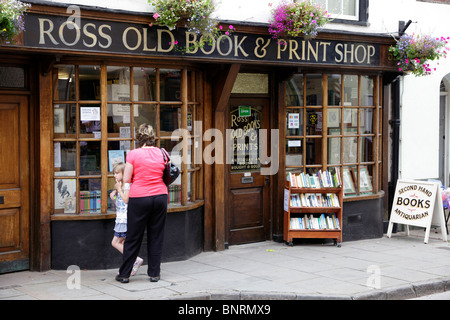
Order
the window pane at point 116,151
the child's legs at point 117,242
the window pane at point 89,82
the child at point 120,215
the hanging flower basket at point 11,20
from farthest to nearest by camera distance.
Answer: the window pane at point 116,151, the window pane at point 89,82, the child's legs at point 117,242, the child at point 120,215, the hanging flower basket at point 11,20

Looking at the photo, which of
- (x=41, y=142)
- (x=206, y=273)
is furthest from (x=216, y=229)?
(x=41, y=142)

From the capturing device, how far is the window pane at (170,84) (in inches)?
333

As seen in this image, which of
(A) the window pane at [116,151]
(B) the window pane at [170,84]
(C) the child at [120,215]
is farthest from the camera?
(B) the window pane at [170,84]

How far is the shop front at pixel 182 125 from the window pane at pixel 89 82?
0.01 m

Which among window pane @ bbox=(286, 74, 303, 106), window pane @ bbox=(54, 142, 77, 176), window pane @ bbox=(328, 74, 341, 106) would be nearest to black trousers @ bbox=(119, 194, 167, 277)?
window pane @ bbox=(54, 142, 77, 176)

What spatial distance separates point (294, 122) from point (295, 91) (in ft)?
1.65

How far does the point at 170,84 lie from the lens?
852cm

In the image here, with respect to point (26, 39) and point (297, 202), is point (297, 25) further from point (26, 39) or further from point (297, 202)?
point (26, 39)

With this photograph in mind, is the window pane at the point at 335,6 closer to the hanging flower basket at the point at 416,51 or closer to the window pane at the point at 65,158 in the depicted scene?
the hanging flower basket at the point at 416,51

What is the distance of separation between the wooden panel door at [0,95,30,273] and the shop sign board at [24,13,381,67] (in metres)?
1.07

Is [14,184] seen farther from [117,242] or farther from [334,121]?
[334,121]

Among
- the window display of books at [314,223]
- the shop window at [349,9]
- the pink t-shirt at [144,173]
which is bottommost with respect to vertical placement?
the window display of books at [314,223]

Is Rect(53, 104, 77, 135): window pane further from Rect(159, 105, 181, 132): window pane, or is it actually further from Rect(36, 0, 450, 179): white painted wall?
Rect(36, 0, 450, 179): white painted wall

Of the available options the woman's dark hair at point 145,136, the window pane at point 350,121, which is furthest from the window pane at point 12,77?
the window pane at point 350,121
